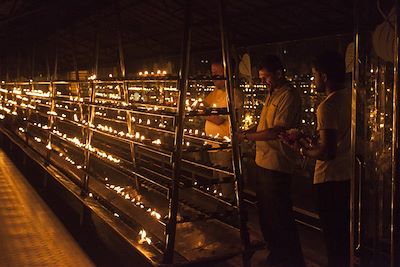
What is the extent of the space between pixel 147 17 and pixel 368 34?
19.2ft

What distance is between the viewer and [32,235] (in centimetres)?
681

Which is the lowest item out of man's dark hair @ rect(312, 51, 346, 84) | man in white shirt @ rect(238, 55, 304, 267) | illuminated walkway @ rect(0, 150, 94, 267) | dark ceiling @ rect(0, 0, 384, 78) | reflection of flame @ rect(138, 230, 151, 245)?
illuminated walkway @ rect(0, 150, 94, 267)

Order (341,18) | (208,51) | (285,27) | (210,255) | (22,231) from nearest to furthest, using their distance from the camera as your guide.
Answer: (210,255) < (341,18) < (285,27) < (22,231) < (208,51)

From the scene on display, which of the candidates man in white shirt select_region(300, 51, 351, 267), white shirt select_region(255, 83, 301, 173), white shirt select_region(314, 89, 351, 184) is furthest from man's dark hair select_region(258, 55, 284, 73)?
white shirt select_region(314, 89, 351, 184)

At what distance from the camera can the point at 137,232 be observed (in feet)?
16.6

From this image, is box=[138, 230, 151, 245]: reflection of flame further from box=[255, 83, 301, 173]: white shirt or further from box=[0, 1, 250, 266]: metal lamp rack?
box=[255, 83, 301, 173]: white shirt

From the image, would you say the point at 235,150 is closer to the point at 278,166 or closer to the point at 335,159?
the point at 278,166

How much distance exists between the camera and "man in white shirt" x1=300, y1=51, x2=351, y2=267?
407 centimetres

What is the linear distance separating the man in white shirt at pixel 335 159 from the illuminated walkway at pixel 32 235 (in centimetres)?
287

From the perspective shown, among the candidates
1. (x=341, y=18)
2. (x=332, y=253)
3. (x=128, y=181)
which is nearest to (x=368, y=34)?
(x=332, y=253)

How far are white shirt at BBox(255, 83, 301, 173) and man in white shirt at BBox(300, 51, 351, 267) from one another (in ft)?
1.40

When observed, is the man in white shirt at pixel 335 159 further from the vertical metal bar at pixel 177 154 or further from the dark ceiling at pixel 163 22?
the dark ceiling at pixel 163 22

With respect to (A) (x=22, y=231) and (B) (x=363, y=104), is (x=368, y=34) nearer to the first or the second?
(B) (x=363, y=104)

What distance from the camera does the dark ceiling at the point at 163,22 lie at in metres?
5.93
